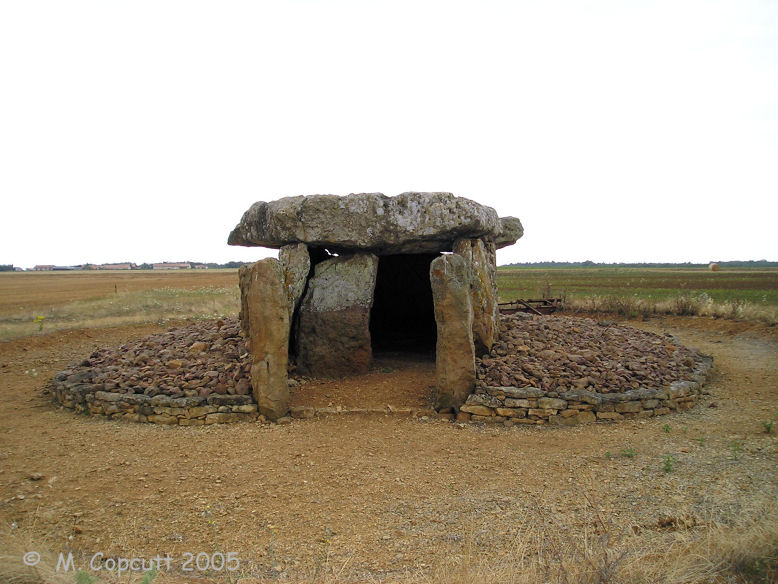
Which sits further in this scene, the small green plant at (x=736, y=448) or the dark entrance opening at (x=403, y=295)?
the dark entrance opening at (x=403, y=295)

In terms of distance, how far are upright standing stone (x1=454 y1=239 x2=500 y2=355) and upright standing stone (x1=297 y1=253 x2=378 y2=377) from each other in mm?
1507

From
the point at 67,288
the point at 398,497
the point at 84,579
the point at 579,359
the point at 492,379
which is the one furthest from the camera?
the point at 67,288

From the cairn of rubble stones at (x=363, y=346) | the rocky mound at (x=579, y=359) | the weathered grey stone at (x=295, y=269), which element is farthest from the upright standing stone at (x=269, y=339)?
the rocky mound at (x=579, y=359)

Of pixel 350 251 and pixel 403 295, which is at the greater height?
pixel 350 251

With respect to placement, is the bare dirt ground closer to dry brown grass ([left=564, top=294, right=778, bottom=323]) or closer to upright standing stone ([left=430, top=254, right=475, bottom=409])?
upright standing stone ([left=430, top=254, right=475, bottom=409])

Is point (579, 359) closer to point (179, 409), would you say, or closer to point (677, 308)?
point (179, 409)

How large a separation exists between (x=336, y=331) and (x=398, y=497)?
142 inches

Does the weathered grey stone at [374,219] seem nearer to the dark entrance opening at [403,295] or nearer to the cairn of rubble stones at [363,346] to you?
the cairn of rubble stones at [363,346]

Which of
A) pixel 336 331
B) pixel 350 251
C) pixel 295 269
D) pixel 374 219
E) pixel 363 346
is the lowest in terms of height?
pixel 363 346

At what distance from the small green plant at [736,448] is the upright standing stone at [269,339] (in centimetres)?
491

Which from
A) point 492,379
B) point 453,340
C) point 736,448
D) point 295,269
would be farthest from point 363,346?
point 736,448

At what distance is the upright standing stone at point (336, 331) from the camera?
8.02 metres

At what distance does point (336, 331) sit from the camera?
803 centimetres

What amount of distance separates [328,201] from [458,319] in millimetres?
2677
